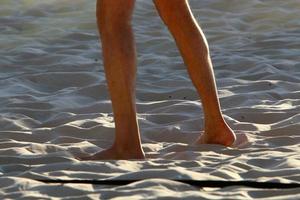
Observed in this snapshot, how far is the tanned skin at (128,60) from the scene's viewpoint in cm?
329

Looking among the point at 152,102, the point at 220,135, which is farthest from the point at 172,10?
the point at 152,102

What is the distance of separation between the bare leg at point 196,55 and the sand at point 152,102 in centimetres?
9

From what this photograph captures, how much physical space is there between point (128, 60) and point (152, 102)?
1.34m

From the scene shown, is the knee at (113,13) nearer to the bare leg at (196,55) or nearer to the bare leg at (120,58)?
the bare leg at (120,58)

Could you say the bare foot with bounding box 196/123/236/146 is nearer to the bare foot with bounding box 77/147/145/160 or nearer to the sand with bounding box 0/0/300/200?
the sand with bounding box 0/0/300/200

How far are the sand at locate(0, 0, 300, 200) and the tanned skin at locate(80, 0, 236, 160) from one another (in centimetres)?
11

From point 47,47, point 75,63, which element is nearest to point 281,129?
point 75,63

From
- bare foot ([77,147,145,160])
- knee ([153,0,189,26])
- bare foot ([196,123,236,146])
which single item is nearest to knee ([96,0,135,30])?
knee ([153,0,189,26])

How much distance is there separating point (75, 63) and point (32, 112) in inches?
49.5

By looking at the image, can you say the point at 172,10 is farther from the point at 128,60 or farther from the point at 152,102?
the point at 152,102

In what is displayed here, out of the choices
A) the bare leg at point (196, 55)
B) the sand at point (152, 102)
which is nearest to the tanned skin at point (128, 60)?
the bare leg at point (196, 55)

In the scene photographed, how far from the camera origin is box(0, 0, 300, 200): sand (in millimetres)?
3043

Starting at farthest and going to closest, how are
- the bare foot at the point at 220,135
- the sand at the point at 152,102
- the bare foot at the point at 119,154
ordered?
the bare foot at the point at 220,135 < the bare foot at the point at 119,154 < the sand at the point at 152,102

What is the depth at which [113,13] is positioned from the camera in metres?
3.26
